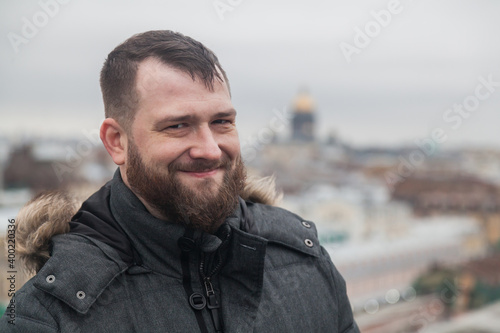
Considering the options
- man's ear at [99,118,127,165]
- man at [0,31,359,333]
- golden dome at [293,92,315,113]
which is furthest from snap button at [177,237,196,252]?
golden dome at [293,92,315,113]

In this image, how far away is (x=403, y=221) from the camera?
70.0ft

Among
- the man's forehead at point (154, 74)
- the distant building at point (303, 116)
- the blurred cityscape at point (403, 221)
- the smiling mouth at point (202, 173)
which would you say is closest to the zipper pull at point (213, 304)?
the smiling mouth at point (202, 173)

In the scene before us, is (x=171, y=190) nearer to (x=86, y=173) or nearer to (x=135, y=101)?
(x=135, y=101)

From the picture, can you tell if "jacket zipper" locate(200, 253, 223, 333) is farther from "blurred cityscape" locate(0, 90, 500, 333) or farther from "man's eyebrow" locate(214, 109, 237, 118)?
"blurred cityscape" locate(0, 90, 500, 333)

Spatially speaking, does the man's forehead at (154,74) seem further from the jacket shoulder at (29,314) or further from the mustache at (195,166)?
the jacket shoulder at (29,314)

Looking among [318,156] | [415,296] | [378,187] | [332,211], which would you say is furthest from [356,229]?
[318,156]

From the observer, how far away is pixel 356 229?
20.3m

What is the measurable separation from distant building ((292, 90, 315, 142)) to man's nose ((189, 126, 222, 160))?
34806 millimetres

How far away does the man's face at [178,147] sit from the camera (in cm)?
74

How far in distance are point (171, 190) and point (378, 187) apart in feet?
83.6

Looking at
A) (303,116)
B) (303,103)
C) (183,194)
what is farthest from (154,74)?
(303,116)

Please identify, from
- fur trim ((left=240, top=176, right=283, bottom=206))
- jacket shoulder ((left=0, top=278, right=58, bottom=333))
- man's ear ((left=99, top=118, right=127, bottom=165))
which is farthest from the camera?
fur trim ((left=240, top=176, right=283, bottom=206))

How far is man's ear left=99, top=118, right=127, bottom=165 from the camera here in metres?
0.79

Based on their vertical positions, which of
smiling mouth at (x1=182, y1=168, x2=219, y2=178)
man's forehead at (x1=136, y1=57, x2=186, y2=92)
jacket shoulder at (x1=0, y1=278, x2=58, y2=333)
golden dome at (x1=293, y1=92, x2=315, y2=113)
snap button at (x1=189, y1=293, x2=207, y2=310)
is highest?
golden dome at (x1=293, y1=92, x2=315, y2=113)
